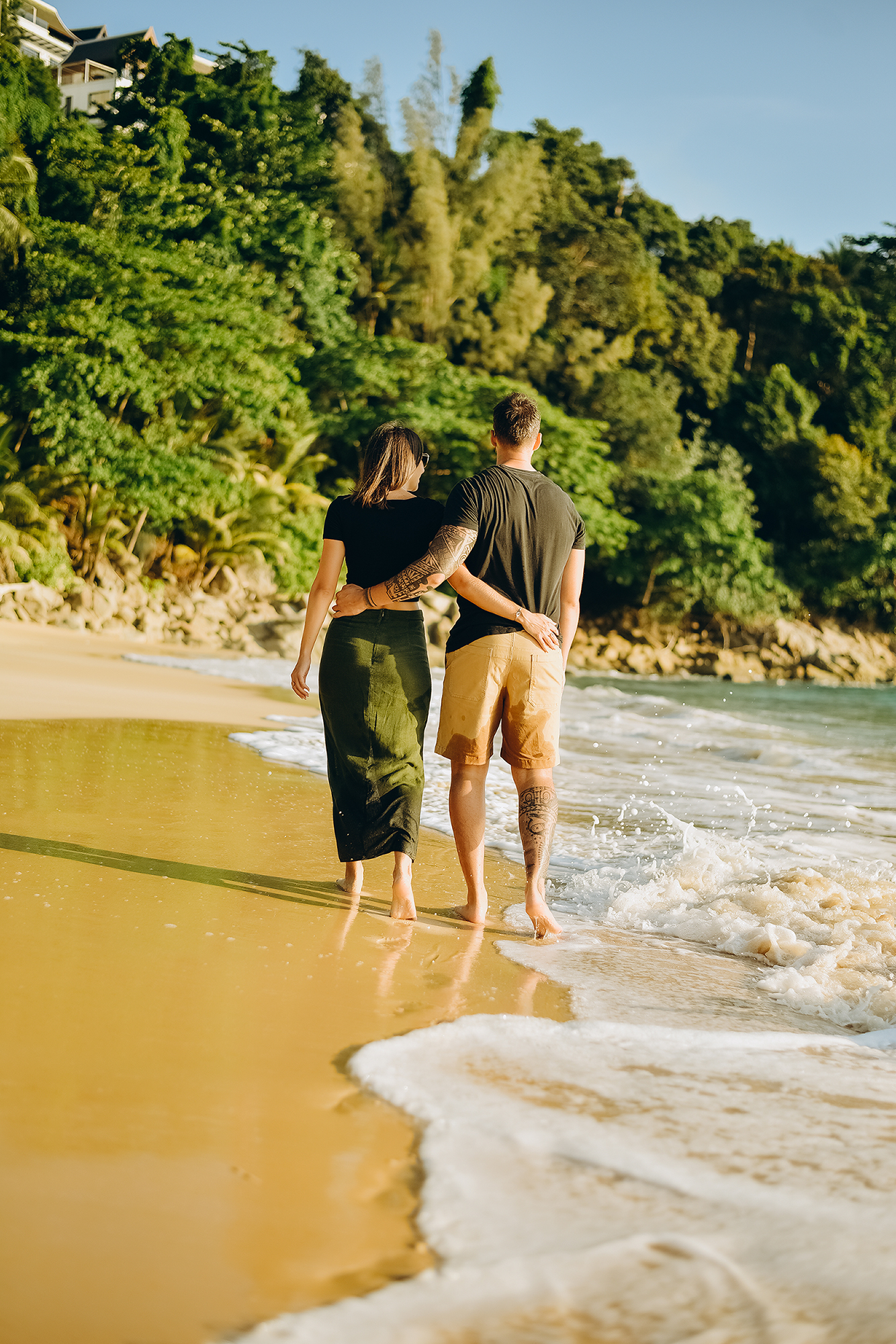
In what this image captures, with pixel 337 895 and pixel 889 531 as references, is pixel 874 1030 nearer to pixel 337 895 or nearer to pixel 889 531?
pixel 337 895

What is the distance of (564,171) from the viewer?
132 feet

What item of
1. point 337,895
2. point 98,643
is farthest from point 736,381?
point 337,895

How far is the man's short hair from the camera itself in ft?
11.9

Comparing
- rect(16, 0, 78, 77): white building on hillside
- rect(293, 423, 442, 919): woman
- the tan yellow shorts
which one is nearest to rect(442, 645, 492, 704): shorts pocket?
the tan yellow shorts

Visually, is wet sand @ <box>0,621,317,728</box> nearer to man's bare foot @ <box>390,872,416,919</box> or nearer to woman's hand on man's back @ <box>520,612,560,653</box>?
man's bare foot @ <box>390,872,416,919</box>

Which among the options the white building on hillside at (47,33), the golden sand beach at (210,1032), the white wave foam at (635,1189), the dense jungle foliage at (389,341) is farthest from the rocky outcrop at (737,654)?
the white building on hillside at (47,33)

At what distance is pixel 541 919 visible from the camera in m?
3.44

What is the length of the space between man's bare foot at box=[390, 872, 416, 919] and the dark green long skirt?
9cm

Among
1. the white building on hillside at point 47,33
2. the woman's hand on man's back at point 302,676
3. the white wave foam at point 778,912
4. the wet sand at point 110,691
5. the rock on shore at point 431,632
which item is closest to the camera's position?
the white wave foam at point 778,912

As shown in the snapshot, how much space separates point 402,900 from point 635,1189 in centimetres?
174

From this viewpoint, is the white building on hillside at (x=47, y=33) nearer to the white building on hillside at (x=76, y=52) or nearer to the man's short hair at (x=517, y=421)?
the white building on hillside at (x=76, y=52)

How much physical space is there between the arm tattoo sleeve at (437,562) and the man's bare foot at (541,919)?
1105 mm

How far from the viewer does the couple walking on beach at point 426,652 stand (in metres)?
3.48

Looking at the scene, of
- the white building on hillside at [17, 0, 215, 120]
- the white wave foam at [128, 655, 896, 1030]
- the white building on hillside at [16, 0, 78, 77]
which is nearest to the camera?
the white wave foam at [128, 655, 896, 1030]
